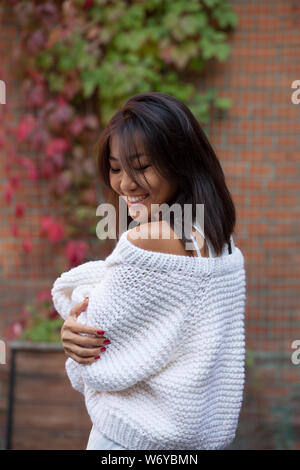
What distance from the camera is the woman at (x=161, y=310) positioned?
1.34 meters

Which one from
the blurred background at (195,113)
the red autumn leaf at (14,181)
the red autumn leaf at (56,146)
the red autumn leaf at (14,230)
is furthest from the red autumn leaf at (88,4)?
the red autumn leaf at (14,230)

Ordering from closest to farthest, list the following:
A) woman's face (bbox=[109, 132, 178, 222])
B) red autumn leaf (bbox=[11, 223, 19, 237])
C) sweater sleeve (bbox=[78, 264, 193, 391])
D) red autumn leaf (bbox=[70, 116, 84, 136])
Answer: sweater sleeve (bbox=[78, 264, 193, 391])
woman's face (bbox=[109, 132, 178, 222])
red autumn leaf (bbox=[70, 116, 84, 136])
red autumn leaf (bbox=[11, 223, 19, 237])

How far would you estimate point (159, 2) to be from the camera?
11.6 ft

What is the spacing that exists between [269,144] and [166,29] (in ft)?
3.05

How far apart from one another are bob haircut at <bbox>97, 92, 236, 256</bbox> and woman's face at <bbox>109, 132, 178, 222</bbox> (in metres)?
0.01

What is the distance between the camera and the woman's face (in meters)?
1.44

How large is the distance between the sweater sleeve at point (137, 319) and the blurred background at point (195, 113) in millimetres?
2088

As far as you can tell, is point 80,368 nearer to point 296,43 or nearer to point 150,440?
point 150,440

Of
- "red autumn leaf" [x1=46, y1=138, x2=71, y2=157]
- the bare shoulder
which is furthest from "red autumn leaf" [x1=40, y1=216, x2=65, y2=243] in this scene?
the bare shoulder

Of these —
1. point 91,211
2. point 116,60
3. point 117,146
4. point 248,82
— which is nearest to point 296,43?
point 248,82

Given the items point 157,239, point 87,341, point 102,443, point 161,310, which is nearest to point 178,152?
point 157,239

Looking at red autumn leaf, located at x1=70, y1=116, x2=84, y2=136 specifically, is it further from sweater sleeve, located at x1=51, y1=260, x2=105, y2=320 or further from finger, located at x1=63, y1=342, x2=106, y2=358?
finger, located at x1=63, y1=342, x2=106, y2=358

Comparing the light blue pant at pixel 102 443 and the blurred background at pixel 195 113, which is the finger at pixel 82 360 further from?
the blurred background at pixel 195 113

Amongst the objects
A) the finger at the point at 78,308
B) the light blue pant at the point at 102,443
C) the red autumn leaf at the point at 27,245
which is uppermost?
the finger at the point at 78,308
